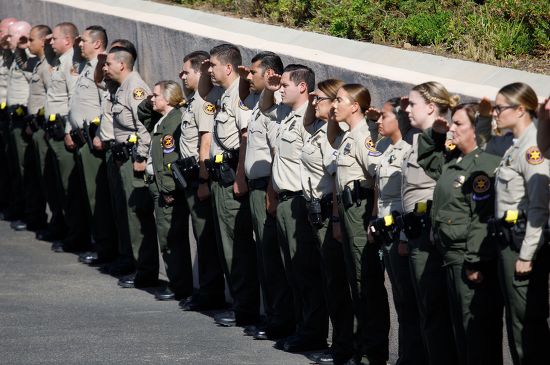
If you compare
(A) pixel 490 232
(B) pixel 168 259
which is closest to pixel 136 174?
(B) pixel 168 259

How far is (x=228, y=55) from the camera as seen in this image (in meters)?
11.2

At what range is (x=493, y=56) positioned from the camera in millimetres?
10719

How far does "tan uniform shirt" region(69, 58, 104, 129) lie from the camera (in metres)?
13.9

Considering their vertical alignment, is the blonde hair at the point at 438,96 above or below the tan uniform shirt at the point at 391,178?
above

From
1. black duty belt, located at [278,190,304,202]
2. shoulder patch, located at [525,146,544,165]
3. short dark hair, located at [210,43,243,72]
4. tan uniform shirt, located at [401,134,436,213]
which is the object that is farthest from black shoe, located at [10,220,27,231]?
shoulder patch, located at [525,146,544,165]

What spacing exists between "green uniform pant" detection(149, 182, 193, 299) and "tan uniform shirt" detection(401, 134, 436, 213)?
413 centimetres

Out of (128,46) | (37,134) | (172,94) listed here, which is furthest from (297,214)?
(37,134)

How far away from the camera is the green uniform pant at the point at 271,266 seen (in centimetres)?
1066

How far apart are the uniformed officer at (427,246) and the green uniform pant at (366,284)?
2.40 feet

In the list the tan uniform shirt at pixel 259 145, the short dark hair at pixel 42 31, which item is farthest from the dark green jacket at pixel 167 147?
the short dark hair at pixel 42 31

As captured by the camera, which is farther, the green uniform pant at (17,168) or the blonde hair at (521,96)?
the green uniform pant at (17,168)

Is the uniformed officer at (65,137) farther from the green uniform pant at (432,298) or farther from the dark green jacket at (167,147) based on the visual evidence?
the green uniform pant at (432,298)

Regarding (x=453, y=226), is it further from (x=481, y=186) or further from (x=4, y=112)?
(x=4, y=112)

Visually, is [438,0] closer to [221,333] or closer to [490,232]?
[221,333]
